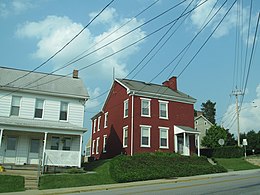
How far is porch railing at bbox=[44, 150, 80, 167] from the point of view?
21797 mm

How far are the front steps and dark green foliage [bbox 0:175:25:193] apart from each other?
350 mm

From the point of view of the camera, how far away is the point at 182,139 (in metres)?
32.5

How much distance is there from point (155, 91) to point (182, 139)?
5.99 metres

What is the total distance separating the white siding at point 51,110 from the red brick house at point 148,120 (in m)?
8.20

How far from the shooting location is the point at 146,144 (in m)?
30.4

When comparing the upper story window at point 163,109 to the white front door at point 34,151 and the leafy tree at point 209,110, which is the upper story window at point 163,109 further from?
the leafy tree at point 209,110

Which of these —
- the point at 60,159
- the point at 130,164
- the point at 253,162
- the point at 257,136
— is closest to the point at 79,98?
the point at 60,159

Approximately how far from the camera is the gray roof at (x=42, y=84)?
2458 cm

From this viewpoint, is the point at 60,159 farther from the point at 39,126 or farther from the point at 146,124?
the point at 146,124

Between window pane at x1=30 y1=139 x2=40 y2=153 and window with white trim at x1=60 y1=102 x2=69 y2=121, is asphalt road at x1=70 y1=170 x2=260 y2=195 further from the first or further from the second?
window with white trim at x1=60 y1=102 x2=69 y2=121

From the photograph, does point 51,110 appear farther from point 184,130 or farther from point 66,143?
point 184,130

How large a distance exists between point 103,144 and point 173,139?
31.9 ft

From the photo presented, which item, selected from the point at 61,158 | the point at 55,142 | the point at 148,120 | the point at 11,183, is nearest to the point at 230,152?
the point at 148,120

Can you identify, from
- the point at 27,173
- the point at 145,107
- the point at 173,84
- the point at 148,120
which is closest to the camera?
the point at 27,173
